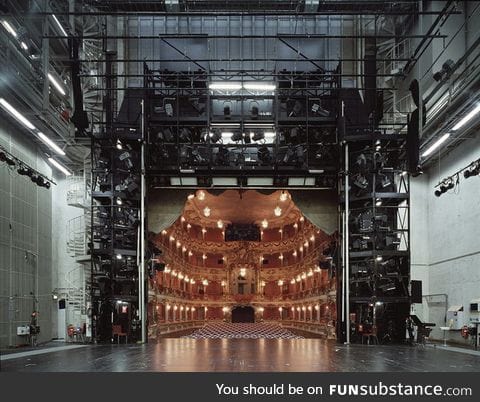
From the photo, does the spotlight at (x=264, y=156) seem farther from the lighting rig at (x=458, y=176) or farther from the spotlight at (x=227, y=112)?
the lighting rig at (x=458, y=176)

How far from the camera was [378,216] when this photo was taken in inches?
1034

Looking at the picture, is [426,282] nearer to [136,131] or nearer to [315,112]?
[315,112]

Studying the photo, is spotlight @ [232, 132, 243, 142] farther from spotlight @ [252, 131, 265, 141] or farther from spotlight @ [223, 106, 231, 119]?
spotlight @ [223, 106, 231, 119]

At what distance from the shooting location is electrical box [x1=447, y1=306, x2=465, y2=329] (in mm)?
26547

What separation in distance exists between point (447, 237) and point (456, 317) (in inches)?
168

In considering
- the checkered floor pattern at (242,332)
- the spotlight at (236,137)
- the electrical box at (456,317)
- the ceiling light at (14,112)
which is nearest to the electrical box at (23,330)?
the ceiling light at (14,112)

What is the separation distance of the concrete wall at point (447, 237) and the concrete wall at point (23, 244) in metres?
18.5

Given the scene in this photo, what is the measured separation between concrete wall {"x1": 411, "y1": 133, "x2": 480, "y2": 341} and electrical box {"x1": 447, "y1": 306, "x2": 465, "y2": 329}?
250 millimetres

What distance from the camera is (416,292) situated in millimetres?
25828

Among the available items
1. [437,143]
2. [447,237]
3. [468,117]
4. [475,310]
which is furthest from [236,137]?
[475,310]

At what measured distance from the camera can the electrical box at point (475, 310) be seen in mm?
24953
